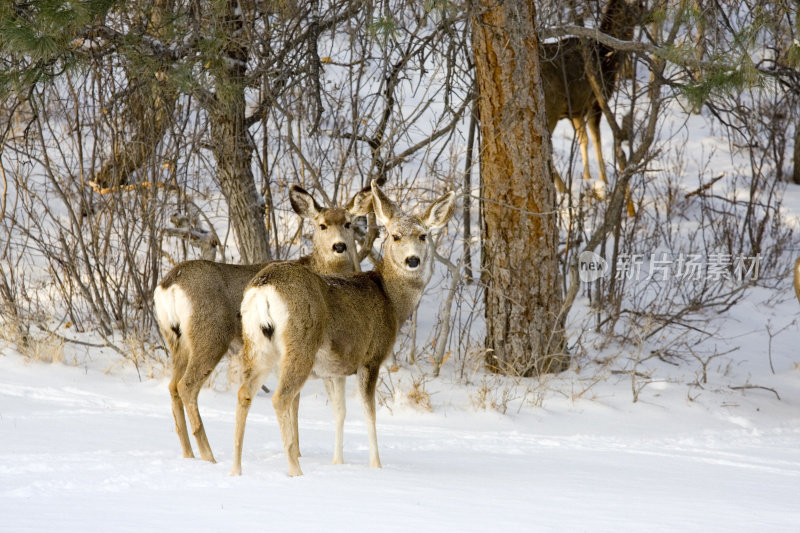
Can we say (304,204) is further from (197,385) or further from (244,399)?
(244,399)

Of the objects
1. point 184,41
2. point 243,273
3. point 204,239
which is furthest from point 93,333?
point 243,273

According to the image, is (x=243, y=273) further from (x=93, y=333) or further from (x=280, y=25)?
(x=93, y=333)

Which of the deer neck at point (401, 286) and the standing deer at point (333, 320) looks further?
the deer neck at point (401, 286)

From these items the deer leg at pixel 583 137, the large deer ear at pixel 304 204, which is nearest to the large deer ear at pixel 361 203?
the large deer ear at pixel 304 204

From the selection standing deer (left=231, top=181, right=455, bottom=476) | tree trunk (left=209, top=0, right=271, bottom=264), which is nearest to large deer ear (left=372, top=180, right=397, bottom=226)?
standing deer (left=231, top=181, right=455, bottom=476)

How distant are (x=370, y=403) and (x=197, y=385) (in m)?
1.23

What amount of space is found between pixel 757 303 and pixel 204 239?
25.0 feet

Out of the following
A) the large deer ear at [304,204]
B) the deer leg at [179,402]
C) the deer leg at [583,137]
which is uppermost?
the deer leg at [583,137]

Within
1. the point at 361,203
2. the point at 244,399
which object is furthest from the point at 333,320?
the point at 361,203

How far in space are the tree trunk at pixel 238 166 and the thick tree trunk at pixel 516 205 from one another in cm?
226

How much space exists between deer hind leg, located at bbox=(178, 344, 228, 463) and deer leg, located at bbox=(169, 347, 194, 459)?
6cm

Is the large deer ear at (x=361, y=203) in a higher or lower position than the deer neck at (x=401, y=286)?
higher

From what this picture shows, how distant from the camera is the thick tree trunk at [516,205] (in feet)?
29.9

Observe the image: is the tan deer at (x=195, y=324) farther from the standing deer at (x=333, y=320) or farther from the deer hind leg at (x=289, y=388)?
the deer hind leg at (x=289, y=388)
